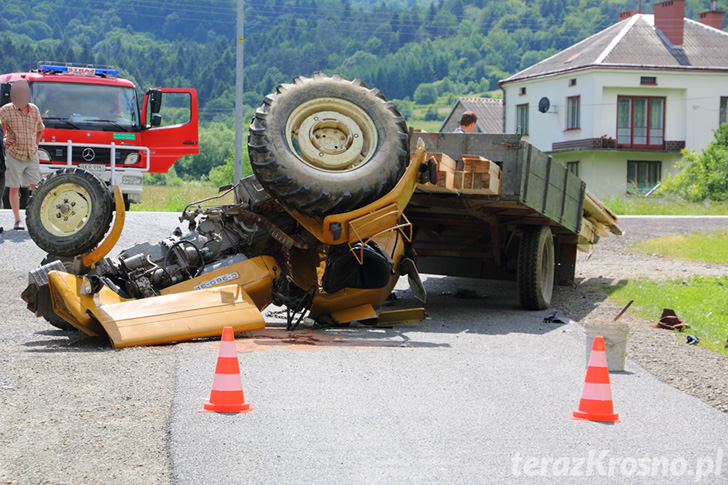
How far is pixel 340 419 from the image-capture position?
19.0 feet

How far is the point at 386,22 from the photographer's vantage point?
162 metres

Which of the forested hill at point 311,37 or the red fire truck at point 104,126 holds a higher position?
the forested hill at point 311,37

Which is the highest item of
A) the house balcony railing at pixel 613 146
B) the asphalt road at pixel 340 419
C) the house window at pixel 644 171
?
the house balcony railing at pixel 613 146

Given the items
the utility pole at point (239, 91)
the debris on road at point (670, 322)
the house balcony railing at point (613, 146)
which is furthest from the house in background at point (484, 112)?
the debris on road at point (670, 322)

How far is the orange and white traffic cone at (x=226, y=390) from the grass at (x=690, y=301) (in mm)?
5207

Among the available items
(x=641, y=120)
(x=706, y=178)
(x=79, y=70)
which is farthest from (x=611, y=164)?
(x=79, y=70)

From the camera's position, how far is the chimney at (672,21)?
53531 millimetres

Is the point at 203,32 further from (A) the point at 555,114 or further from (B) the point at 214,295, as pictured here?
(B) the point at 214,295

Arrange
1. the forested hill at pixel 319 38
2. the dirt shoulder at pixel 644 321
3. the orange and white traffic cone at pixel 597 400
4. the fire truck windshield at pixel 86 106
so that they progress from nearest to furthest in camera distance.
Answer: the orange and white traffic cone at pixel 597 400 → the dirt shoulder at pixel 644 321 → the fire truck windshield at pixel 86 106 → the forested hill at pixel 319 38

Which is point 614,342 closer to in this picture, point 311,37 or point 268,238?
point 268,238

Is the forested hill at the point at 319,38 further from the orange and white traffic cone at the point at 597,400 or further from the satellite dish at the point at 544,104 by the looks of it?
the orange and white traffic cone at the point at 597,400

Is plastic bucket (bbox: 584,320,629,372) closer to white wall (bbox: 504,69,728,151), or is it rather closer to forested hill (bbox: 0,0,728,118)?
white wall (bbox: 504,69,728,151)

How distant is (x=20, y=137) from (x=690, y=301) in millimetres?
9443

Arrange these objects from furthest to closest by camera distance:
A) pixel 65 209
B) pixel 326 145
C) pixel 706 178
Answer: pixel 706 178
pixel 326 145
pixel 65 209
